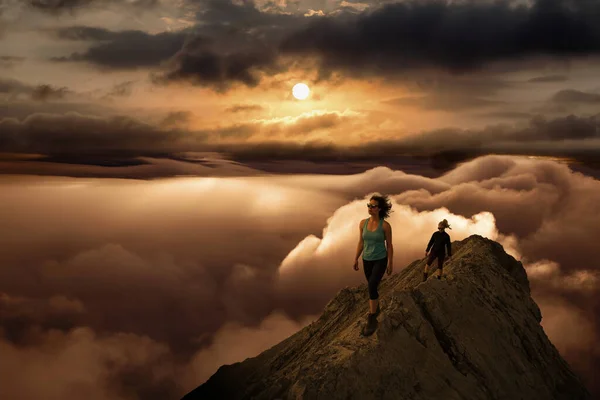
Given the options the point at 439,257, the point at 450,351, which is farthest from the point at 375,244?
the point at 439,257

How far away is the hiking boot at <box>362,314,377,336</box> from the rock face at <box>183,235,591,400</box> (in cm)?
26

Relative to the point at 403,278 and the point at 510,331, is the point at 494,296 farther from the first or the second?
the point at 403,278

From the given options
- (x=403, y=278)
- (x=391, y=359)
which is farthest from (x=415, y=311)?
(x=403, y=278)

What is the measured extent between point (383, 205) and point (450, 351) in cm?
616

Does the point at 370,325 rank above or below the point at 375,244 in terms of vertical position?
below

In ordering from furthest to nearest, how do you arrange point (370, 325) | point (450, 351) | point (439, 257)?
1. point (439, 257)
2. point (450, 351)
3. point (370, 325)

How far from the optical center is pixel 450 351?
15867 mm

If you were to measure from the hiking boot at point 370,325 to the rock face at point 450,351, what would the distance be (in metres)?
0.26

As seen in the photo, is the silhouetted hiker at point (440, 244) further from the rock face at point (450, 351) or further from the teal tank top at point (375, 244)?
the teal tank top at point (375, 244)

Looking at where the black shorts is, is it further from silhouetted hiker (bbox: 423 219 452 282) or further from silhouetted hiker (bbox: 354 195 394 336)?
silhouetted hiker (bbox: 354 195 394 336)

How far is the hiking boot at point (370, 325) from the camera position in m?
15.4

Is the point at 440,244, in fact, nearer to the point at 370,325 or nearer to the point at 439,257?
the point at 439,257

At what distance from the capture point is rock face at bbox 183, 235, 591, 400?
14.1 meters

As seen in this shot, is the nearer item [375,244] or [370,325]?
[375,244]
